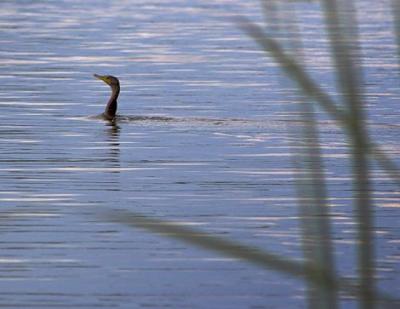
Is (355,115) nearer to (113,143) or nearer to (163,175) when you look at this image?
(163,175)

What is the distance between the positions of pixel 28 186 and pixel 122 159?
186cm

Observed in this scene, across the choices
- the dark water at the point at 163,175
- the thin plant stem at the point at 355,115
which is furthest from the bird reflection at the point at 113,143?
the thin plant stem at the point at 355,115

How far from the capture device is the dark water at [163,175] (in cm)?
705

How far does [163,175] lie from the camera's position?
36.5 feet

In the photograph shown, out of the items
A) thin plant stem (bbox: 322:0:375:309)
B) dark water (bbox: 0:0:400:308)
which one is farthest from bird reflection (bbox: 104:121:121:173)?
thin plant stem (bbox: 322:0:375:309)

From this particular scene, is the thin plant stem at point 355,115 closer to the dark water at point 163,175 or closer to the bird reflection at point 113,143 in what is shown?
the dark water at point 163,175

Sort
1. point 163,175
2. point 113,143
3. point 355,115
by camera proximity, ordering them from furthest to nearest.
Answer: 1. point 113,143
2. point 163,175
3. point 355,115

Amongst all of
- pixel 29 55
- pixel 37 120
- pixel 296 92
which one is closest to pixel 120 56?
pixel 29 55

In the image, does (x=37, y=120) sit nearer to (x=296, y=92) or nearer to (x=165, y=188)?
(x=165, y=188)

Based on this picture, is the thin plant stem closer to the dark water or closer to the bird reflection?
the dark water

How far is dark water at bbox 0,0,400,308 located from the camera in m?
7.05

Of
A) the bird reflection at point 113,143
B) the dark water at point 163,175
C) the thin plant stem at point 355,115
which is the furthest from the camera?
the bird reflection at point 113,143

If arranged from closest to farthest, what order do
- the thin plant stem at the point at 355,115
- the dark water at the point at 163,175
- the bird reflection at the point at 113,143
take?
1. the thin plant stem at the point at 355,115
2. the dark water at the point at 163,175
3. the bird reflection at the point at 113,143

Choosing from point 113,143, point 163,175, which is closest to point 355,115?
point 163,175
